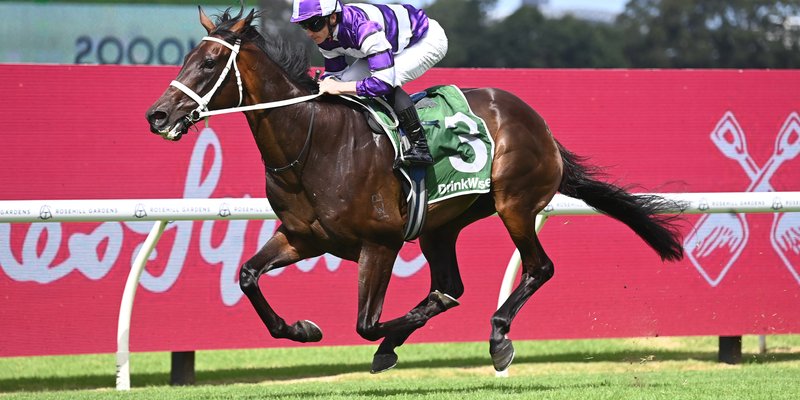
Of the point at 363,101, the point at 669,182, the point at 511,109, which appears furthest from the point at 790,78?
the point at 363,101

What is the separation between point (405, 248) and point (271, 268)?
1927 millimetres

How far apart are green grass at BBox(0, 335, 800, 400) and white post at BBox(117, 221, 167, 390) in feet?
0.38

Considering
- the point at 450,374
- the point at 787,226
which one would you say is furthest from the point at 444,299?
the point at 787,226

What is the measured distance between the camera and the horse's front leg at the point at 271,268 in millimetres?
5176

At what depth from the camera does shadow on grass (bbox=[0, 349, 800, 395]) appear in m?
6.98

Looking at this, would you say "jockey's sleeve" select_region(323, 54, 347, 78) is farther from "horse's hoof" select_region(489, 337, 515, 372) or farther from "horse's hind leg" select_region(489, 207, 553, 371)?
"horse's hoof" select_region(489, 337, 515, 372)

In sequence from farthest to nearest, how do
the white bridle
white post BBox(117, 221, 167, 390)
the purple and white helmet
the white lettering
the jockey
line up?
1. the white lettering
2. white post BBox(117, 221, 167, 390)
3. the jockey
4. the purple and white helmet
5. the white bridle

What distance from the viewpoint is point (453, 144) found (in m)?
5.40

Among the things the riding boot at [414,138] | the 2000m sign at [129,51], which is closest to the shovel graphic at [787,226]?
the riding boot at [414,138]

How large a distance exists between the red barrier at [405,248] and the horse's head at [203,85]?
1.82m

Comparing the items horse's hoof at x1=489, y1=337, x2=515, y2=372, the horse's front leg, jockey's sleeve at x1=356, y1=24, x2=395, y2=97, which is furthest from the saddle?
horse's hoof at x1=489, y1=337, x2=515, y2=372

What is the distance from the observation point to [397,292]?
704cm

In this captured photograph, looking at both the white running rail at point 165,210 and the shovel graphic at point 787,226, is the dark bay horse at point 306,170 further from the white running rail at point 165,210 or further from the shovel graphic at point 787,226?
the shovel graphic at point 787,226

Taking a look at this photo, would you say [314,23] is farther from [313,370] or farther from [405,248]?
[313,370]
